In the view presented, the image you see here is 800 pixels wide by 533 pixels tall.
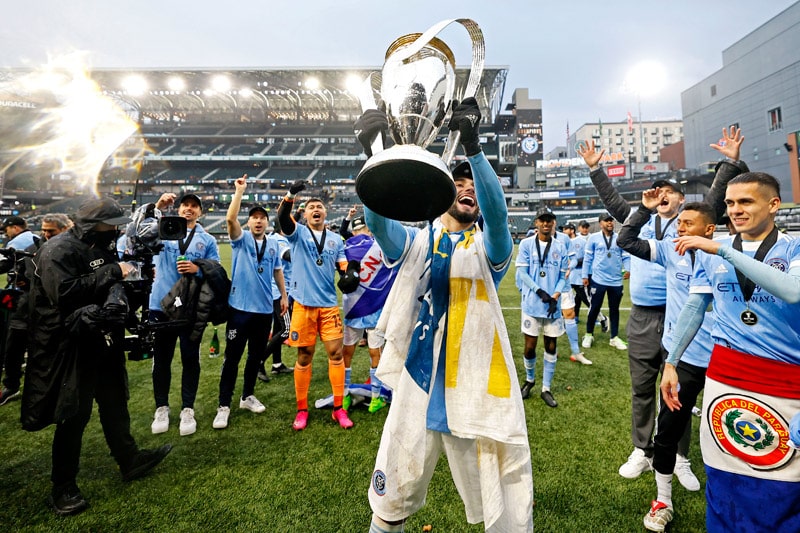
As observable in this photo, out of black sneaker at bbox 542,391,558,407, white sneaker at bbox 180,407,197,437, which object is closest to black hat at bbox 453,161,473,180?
black sneaker at bbox 542,391,558,407

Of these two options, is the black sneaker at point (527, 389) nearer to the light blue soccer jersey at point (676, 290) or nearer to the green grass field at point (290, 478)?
A: the green grass field at point (290, 478)

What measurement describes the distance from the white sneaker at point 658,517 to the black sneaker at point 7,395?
22.7 feet

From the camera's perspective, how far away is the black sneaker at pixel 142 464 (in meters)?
3.07

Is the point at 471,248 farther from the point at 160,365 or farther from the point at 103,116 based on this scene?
the point at 103,116

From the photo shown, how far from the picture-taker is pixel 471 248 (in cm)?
178

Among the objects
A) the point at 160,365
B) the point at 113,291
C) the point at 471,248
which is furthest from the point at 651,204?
the point at 160,365

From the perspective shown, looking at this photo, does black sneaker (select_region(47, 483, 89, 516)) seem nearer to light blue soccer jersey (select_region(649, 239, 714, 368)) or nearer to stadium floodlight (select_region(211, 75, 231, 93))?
light blue soccer jersey (select_region(649, 239, 714, 368))

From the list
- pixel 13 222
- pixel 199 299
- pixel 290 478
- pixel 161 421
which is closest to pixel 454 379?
pixel 290 478

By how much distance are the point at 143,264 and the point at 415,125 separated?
2.72 m

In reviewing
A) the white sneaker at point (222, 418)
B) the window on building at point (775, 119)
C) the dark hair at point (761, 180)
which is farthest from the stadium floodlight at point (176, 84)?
the window on building at point (775, 119)

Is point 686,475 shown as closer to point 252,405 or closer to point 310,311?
point 310,311

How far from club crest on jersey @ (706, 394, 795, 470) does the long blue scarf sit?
142cm

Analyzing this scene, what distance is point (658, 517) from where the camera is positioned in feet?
8.14

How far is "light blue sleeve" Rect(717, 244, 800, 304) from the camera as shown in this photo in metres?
1.58
